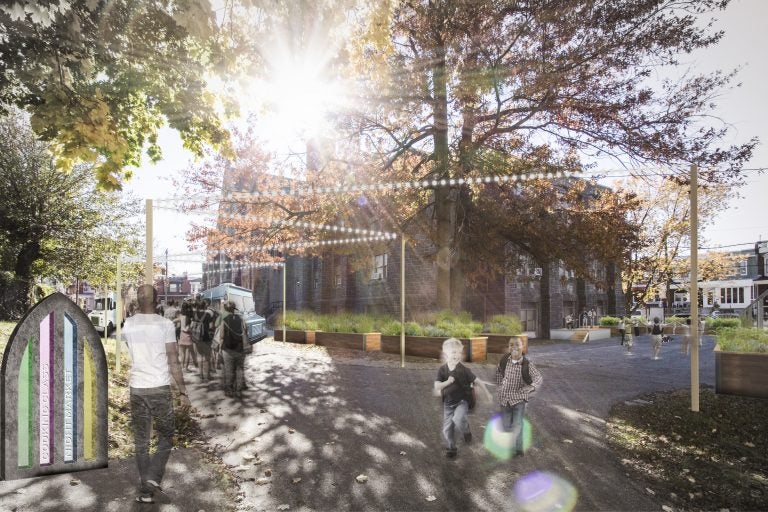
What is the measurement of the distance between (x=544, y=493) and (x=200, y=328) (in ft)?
30.9

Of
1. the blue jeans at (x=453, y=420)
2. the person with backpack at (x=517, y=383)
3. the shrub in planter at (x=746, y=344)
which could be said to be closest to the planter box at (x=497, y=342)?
the shrub in planter at (x=746, y=344)

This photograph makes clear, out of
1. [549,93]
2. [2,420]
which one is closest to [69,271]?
[2,420]

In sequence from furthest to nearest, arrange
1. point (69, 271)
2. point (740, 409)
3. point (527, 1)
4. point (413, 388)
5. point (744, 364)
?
1. point (527, 1)
2. point (69, 271)
3. point (413, 388)
4. point (744, 364)
5. point (740, 409)

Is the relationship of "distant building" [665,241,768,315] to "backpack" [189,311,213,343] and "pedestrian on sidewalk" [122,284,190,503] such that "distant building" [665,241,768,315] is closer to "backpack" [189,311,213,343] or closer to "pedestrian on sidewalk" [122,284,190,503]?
"backpack" [189,311,213,343]

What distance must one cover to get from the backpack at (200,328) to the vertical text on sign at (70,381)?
6396 millimetres

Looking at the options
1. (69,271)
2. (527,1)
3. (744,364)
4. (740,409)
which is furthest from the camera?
(527,1)

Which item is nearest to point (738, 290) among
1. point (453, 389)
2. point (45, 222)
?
point (453, 389)

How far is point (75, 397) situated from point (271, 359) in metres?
10.3

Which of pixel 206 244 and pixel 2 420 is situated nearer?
pixel 2 420

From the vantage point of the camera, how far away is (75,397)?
458cm

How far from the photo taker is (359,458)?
5.93 m

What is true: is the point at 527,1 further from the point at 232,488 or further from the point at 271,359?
the point at 232,488

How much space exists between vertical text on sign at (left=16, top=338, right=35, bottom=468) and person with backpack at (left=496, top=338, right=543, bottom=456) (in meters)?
4.93

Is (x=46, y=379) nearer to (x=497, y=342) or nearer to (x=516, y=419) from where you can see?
(x=516, y=419)
